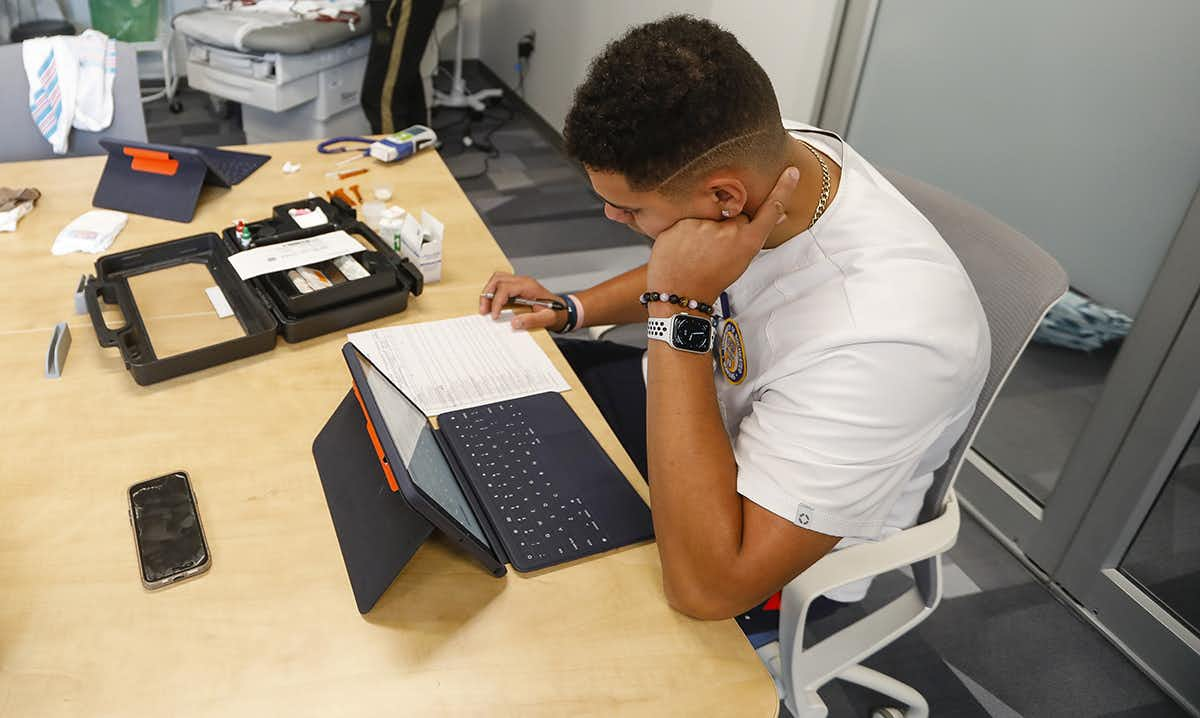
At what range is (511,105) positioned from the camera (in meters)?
4.45

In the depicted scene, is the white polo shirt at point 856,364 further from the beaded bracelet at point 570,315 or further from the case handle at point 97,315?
the case handle at point 97,315

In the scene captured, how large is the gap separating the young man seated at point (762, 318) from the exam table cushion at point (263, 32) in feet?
8.23

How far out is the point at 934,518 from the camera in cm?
110

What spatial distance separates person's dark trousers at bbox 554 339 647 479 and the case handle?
2.28 feet

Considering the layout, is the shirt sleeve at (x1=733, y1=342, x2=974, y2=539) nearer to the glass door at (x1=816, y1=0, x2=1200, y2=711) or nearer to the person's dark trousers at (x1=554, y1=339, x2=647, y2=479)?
the person's dark trousers at (x1=554, y1=339, x2=647, y2=479)

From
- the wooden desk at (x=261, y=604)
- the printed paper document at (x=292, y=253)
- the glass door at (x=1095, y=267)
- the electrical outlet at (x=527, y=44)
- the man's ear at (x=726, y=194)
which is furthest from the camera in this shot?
the electrical outlet at (x=527, y=44)

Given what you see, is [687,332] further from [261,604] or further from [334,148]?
[334,148]

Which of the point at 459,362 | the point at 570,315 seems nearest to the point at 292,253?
the point at 459,362

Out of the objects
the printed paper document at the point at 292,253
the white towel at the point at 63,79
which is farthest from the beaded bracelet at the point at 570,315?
the white towel at the point at 63,79

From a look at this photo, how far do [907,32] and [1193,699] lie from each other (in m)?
1.65

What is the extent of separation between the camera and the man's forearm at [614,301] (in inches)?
56.0

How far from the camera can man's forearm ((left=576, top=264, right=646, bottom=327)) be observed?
142 cm

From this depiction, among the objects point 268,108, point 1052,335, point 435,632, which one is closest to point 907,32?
point 1052,335

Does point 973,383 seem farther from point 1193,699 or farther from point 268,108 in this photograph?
point 268,108
